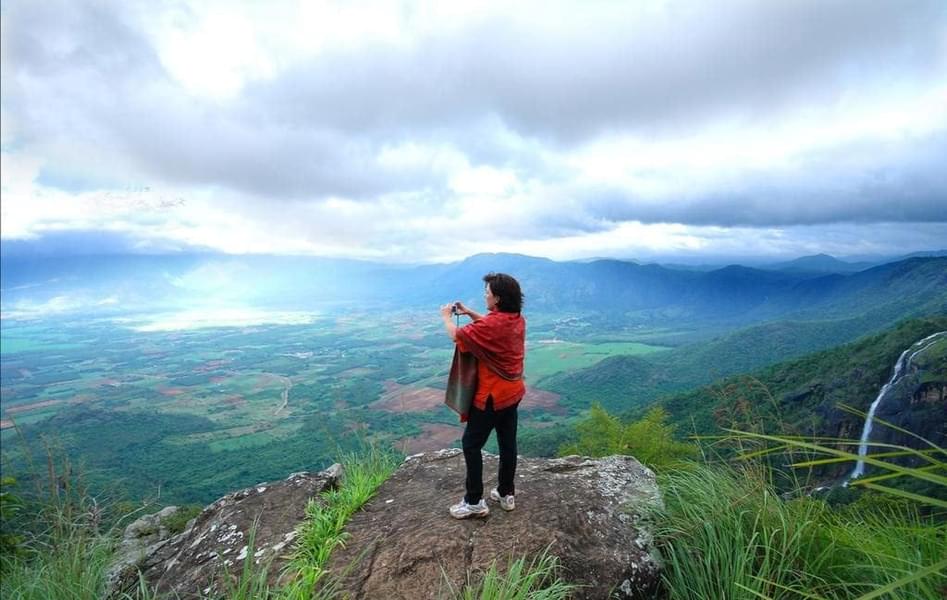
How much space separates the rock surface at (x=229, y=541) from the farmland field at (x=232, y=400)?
66cm

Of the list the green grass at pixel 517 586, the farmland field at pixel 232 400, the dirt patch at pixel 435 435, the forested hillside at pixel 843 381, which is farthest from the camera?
the dirt patch at pixel 435 435

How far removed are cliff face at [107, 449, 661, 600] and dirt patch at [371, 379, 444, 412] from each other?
58.9m

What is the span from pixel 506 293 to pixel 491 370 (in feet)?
2.49

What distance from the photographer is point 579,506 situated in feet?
14.5

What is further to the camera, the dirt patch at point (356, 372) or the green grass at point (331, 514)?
the dirt patch at point (356, 372)

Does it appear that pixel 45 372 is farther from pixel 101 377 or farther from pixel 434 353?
pixel 434 353

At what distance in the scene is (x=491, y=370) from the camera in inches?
165

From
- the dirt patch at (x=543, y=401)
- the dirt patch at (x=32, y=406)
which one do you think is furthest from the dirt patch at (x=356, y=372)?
the dirt patch at (x=32, y=406)

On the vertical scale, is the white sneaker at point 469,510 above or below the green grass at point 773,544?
below

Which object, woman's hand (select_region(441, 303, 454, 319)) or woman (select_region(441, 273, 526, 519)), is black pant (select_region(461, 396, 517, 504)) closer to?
woman (select_region(441, 273, 526, 519))

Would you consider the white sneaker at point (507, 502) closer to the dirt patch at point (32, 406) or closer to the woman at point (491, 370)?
the woman at point (491, 370)

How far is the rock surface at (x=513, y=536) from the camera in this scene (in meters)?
3.55

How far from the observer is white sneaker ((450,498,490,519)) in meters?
4.29

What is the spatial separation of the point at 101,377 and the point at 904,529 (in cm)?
14832
